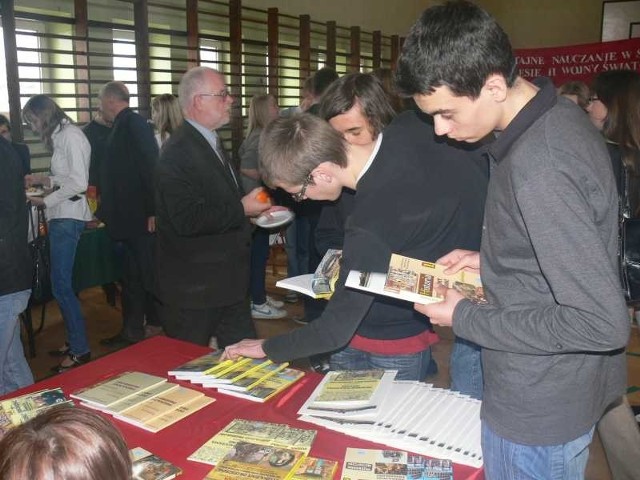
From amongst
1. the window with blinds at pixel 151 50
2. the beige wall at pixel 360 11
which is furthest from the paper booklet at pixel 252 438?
the beige wall at pixel 360 11

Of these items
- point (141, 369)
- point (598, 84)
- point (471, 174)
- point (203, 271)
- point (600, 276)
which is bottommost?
point (141, 369)

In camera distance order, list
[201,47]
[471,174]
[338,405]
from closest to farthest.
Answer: [338,405] < [471,174] < [201,47]

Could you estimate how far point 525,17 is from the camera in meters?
10.8

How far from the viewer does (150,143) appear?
4152 mm

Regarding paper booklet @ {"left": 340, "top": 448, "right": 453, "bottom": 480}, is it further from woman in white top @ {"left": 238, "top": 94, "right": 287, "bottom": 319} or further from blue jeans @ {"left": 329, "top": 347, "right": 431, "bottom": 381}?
woman in white top @ {"left": 238, "top": 94, "right": 287, "bottom": 319}

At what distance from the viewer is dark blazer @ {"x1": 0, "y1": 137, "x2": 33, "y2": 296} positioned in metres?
2.76

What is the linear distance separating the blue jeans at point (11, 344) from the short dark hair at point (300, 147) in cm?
169

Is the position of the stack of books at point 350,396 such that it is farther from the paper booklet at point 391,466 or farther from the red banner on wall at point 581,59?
Result: the red banner on wall at point 581,59

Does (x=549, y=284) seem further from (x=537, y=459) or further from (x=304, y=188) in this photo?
(x=304, y=188)

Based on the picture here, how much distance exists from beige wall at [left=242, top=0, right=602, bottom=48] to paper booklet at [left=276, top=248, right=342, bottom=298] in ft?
23.5

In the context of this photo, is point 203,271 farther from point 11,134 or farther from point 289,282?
point 11,134

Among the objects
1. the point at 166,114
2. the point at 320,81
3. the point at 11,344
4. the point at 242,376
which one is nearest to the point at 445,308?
the point at 242,376

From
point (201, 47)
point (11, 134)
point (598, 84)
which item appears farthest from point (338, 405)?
point (201, 47)

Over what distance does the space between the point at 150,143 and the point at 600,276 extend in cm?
356
